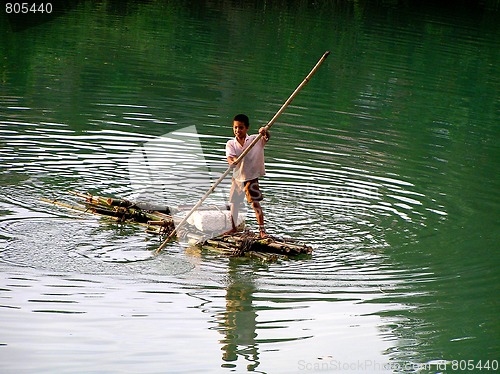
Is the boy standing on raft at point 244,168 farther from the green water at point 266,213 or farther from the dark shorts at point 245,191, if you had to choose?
the green water at point 266,213

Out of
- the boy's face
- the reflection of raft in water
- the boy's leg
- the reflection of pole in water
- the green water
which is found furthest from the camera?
the boy's leg

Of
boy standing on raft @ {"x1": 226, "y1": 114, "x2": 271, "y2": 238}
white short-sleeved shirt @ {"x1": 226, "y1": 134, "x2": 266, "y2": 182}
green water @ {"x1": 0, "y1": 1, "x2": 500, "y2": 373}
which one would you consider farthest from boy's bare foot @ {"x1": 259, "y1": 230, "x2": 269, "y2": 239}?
white short-sleeved shirt @ {"x1": 226, "y1": 134, "x2": 266, "y2": 182}

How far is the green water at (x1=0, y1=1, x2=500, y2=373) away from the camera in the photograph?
666cm

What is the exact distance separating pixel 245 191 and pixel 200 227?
584mm

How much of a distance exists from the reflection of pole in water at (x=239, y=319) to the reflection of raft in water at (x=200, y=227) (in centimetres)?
21

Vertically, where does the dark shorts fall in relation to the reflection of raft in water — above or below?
above

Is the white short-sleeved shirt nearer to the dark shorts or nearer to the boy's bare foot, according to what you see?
the dark shorts

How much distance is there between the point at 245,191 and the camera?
28.6 ft

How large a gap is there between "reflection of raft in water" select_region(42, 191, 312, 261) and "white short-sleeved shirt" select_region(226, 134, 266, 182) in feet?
1.27

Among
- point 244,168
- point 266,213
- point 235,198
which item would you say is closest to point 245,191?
point 235,198

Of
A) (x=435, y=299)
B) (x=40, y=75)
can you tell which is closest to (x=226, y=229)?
(x=435, y=299)

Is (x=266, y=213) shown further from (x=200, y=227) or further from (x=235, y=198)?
(x=200, y=227)

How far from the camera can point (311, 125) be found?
13719 mm

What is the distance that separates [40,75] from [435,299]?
996 centimetres
